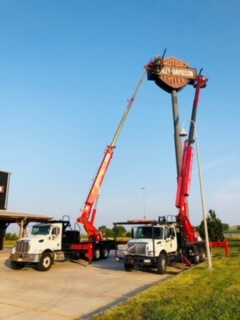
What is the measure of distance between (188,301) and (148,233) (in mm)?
9524

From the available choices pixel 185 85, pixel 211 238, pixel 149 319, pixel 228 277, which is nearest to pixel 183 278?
pixel 228 277

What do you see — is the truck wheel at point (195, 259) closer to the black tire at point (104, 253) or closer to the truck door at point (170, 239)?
the truck door at point (170, 239)

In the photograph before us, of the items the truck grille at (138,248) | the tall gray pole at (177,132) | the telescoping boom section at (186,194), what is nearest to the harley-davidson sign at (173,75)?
the tall gray pole at (177,132)

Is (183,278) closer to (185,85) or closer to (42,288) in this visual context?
(42,288)

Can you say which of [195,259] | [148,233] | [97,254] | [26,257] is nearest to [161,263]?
[148,233]

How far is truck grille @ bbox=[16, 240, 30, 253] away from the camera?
63.6ft

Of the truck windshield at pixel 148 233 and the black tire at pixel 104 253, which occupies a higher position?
the truck windshield at pixel 148 233

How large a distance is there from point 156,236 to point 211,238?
876 inches

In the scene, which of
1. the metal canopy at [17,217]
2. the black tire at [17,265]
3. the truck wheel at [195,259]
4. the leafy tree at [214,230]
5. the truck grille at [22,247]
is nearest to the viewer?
the truck grille at [22,247]

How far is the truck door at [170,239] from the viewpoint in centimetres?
1946

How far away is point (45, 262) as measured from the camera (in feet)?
65.0

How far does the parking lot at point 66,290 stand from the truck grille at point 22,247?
1217 mm

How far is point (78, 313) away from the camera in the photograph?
32.9 feet

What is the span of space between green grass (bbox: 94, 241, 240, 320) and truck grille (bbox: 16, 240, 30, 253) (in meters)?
9.38
